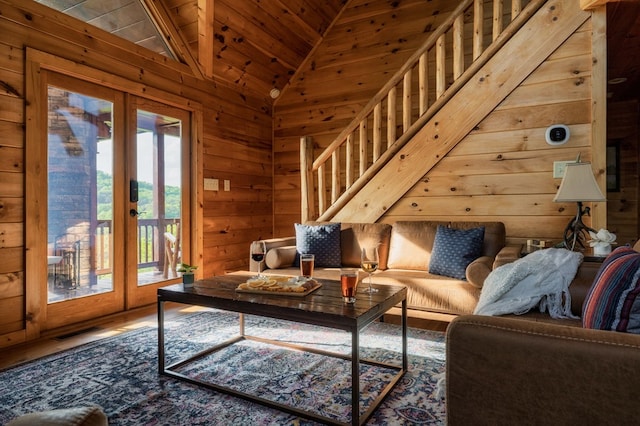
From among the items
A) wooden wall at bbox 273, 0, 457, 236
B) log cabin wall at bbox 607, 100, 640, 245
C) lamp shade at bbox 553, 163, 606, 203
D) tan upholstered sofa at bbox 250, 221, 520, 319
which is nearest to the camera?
lamp shade at bbox 553, 163, 606, 203

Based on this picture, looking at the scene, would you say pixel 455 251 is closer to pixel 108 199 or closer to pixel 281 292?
pixel 281 292

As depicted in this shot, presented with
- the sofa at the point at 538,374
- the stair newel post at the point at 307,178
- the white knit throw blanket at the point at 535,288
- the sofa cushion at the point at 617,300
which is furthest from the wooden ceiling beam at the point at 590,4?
the sofa at the point at 538,374

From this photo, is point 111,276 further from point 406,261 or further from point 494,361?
point 494,361

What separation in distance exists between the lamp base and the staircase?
1.09 metres

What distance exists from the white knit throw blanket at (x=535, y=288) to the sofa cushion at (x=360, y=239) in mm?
1479

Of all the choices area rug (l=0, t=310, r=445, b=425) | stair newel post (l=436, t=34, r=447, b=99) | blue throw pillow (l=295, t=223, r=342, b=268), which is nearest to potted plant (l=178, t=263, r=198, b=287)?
area rug (l=0, t=310, r=445, b=425)

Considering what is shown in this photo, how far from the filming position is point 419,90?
13.0 feet

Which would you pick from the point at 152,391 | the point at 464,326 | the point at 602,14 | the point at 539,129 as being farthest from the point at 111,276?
the point at 602,14

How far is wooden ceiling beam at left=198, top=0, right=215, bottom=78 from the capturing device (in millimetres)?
A: 3846

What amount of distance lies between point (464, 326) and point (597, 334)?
0.26 meters

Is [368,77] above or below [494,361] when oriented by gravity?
above

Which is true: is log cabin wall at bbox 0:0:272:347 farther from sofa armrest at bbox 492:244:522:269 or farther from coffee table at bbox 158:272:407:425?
sofa armrest at bbox 492:244:522:269

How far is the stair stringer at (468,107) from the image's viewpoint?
10.1ft

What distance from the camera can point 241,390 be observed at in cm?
197
